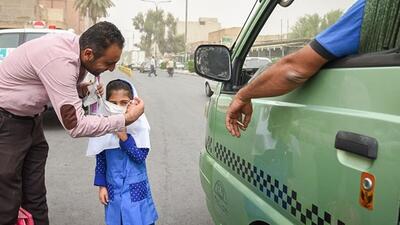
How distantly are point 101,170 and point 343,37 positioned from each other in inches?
74.9

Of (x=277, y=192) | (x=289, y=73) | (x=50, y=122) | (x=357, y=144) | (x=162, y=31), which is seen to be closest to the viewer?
(x=357, y=144)

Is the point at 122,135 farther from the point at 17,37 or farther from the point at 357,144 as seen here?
the point at 17,37

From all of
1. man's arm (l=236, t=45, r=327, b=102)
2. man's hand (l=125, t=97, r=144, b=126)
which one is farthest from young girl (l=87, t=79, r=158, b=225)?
man's arm (l=236, t=45, r=327, b=102)

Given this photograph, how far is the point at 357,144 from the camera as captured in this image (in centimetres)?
148

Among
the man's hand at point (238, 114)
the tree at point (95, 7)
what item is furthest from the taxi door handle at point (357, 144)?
the tree at point (95, 7)

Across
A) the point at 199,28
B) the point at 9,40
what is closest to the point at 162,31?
the point at 199,28

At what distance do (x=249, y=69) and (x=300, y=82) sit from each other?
Answer: 135 centimetres

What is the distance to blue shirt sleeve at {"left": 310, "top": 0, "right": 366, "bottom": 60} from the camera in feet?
5.35

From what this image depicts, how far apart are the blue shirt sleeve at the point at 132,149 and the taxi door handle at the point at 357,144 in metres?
1.60

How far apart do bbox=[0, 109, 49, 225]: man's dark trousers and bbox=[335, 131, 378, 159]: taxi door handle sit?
6.16ft

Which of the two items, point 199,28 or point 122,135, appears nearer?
point 122,135

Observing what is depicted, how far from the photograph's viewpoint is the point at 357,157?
1503mm

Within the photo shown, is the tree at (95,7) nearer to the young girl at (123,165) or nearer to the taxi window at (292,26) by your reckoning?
the young girl at (123,165)

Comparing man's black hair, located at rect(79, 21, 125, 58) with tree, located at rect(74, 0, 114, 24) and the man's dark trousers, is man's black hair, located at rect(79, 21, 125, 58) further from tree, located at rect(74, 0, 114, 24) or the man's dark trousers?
tree, located at rect(74, 0, 114, 24)
